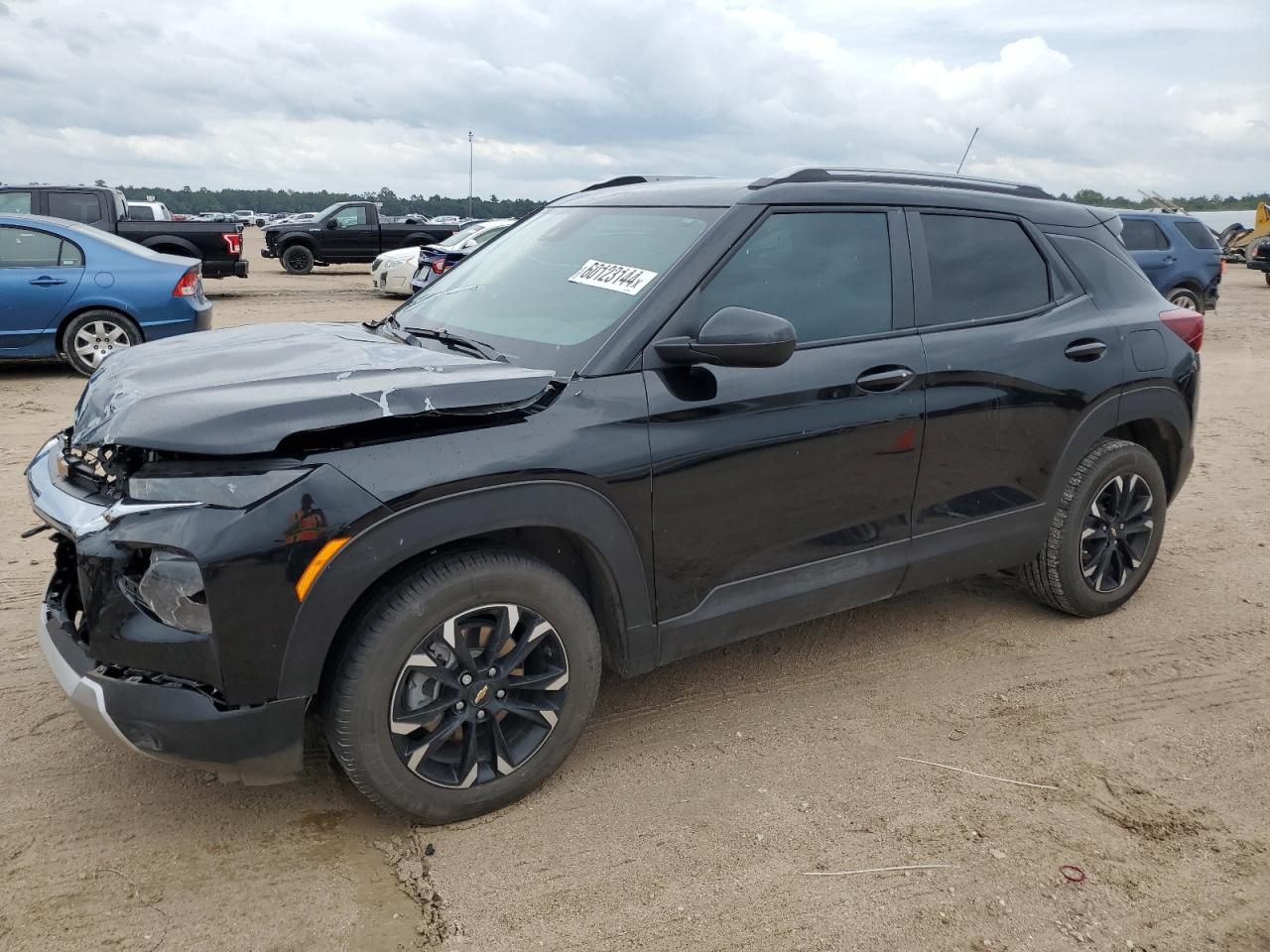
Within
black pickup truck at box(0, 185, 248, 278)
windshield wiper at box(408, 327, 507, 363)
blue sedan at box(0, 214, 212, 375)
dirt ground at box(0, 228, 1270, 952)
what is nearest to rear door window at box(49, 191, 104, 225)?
black pickup truck at box(0, 185, 248, 278)

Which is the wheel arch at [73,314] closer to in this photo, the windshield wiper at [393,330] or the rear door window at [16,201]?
the rear door window at [16,201]

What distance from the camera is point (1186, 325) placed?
15.0 ft

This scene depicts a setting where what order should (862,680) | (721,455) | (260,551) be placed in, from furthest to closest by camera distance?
1. (862,680)
2. (721,455)
3. (260,551)

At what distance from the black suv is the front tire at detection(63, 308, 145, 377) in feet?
21.6

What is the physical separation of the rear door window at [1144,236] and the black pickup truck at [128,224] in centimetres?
1377

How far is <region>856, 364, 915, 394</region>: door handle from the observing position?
3490mm

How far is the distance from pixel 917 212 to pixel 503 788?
8.36 ft

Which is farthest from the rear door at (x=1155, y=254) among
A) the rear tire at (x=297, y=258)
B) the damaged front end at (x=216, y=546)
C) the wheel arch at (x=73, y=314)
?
the rear tire at (x=297, y=258)

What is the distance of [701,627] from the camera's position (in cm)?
329

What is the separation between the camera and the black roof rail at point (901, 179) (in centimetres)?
362

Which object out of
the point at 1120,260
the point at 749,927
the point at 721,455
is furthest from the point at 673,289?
the point at 1120,260

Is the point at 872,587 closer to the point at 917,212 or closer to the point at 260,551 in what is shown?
the point at 917,212

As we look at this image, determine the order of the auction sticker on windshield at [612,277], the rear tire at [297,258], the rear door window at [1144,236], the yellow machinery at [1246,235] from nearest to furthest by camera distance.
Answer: the auction sticker on windshield at [612,277] → the rear door window at [1144,236] → the rear tire at [297,258] → the yellow machinery at [1246,235]

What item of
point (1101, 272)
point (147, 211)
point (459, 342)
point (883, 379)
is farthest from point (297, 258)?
point (883, 379)
